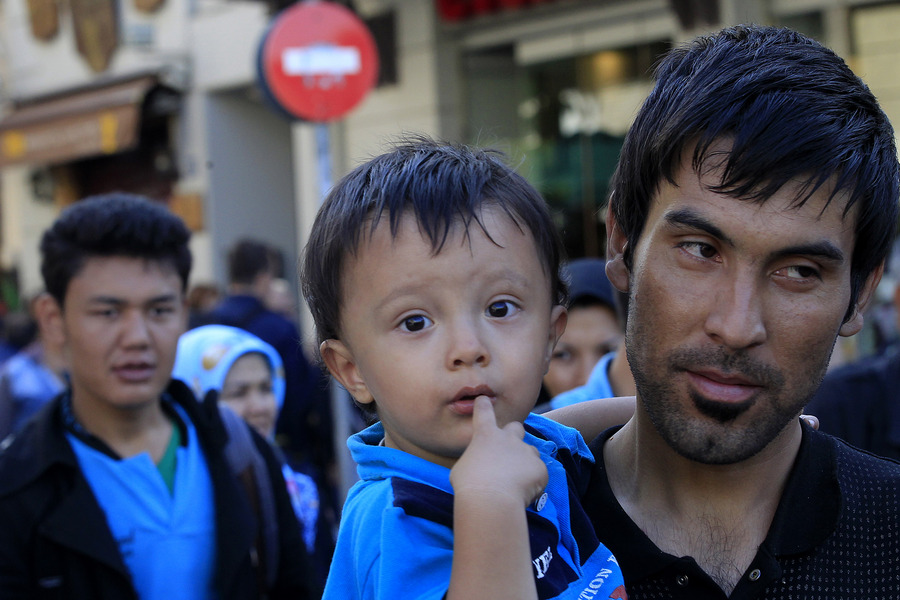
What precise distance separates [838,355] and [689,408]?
4.94 meters

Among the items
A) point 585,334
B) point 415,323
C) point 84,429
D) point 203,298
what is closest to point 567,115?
point 203,298

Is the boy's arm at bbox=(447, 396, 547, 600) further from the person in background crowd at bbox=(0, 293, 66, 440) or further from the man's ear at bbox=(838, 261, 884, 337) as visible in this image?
the person in background crowd at bbox=(0, 293, 66, 440)

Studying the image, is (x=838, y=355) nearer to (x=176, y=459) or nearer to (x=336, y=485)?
(x=336, y=485)

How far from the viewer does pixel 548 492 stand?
1.78 metres

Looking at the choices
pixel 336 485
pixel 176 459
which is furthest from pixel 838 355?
pixel 176 459

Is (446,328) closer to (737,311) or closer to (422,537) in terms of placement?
(422,537)

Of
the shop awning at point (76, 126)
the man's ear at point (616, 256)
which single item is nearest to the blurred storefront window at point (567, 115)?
the shop awning at point (76, 126)

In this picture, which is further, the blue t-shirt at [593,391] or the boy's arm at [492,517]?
the blue t-shirt at [593,391]

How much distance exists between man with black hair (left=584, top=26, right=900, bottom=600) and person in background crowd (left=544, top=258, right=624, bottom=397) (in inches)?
86.0

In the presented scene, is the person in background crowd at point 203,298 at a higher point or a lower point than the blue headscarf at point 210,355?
lower

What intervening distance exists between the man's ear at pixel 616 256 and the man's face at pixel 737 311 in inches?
7.6

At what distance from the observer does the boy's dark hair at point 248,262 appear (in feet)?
22.7

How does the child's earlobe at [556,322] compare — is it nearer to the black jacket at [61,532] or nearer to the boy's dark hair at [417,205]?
the boy's dark hair at [417,205]

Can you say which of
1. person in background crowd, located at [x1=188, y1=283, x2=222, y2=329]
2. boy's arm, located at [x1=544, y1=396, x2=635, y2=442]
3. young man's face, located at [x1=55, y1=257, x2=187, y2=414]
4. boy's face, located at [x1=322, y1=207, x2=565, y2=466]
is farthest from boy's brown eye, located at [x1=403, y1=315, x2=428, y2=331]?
person in background crowd, located at [x1=188, y1=283, x2=222, y2=329]
